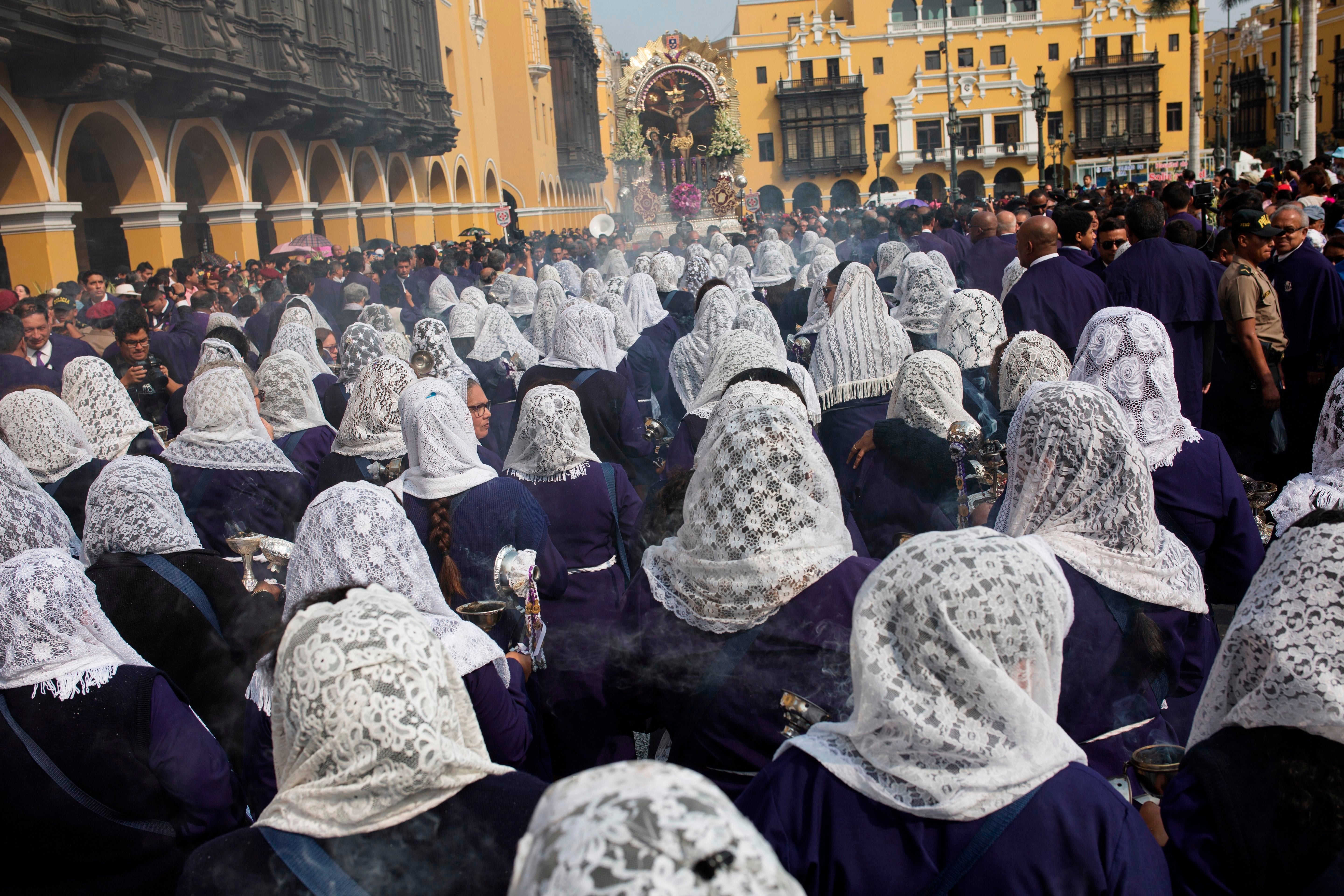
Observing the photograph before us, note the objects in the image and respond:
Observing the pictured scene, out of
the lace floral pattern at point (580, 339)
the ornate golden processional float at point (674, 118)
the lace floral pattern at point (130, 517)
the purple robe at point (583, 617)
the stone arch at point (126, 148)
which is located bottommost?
the purple robe at point (583, 617)

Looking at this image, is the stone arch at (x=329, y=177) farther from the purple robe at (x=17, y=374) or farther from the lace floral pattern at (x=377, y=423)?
the lace floral pattern at (x=377, y=423)

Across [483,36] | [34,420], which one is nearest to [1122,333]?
[34,420]

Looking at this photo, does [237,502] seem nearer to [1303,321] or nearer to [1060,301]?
[1060,301]

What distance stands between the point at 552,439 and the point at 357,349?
3.02 meters

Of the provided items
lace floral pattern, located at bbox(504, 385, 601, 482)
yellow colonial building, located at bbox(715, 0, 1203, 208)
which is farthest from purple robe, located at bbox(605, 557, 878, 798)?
yellow colonial building, located at bbox(715, 0, 1203, 208)

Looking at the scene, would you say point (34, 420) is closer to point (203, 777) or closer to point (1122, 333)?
point (203, 777)

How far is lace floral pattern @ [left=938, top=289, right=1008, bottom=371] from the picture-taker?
5.87 meters

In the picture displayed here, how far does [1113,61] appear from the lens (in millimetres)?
56281

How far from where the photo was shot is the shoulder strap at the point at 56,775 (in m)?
2.31

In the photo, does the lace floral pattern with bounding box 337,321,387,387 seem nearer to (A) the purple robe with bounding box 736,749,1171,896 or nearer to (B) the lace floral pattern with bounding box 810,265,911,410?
(B) the lace floral pattern with bounding box 810,265,911,410

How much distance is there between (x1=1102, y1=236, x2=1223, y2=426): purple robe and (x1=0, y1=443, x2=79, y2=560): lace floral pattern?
534cm

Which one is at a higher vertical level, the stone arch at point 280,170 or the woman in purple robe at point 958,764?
the stone arch at point 280,170

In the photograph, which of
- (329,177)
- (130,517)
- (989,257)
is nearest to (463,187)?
(329,177)

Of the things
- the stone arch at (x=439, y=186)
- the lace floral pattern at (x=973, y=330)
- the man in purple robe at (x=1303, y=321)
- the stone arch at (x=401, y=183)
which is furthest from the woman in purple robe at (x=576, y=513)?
the stone arch at (x=439, y=186)
